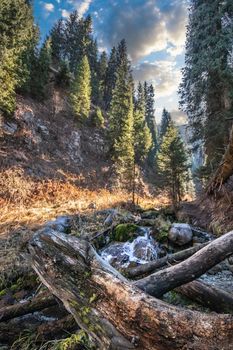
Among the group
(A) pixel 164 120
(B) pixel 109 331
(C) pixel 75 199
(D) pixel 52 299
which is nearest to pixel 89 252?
(B) pixel 109 331

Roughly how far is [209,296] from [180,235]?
3.98 m

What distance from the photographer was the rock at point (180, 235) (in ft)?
24.3

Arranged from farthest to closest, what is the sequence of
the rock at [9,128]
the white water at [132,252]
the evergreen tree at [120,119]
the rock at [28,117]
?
1. the evergreen tree at [120,119]
2. the rock at [28,117]
3. the rock at [9,128]
4. the white water at [132,252]

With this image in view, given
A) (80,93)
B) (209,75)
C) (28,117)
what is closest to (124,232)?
(209,75)

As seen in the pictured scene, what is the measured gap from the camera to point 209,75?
16.0m

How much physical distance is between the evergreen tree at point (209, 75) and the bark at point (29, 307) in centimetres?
1246

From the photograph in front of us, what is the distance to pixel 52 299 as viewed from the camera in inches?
133

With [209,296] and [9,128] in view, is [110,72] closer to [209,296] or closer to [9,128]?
[9,128]

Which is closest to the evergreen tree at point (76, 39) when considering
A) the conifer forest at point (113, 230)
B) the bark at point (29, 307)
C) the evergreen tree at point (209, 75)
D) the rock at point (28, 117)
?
the conifer forest at point (113, 230)

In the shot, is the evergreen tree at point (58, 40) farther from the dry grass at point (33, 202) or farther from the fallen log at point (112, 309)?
the fallen log at point (112, 309)

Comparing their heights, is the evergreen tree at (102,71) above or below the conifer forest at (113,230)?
above

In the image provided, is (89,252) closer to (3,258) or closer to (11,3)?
(3,258)

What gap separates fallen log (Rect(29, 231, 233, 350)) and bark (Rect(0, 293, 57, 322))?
0.76 m

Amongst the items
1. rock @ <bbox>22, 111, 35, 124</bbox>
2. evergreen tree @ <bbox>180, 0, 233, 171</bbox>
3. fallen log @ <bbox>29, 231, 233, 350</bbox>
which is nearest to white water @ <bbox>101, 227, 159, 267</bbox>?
fallen log @ <bbox>29, 231, 233, 350</bbox>
